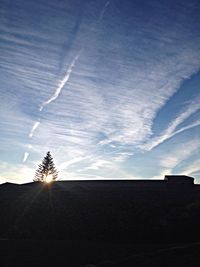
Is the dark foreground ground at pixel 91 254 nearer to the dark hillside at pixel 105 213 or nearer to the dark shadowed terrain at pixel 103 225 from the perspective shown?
the dark shadowed terrain at pixel 103 225

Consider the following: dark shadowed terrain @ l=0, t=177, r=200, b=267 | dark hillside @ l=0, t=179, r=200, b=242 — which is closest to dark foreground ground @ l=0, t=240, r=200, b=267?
dark shadowed terrain @ l=0, t=177, r=200, b=267

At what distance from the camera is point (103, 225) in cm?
2077

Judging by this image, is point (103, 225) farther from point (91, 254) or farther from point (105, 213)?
point (91, 254)

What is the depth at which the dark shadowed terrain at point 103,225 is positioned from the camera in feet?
43.8

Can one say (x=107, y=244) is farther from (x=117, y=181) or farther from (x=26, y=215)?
(x=117, y=181)

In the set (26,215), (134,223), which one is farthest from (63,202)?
(134,223)

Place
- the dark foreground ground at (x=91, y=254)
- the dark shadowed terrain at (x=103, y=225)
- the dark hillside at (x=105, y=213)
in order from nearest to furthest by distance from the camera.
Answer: the dark foreground ground at (x=91, y=254) → the dark shadowed terrain at (x=103, y=225) → the dark hillside at (x=105, y=213)

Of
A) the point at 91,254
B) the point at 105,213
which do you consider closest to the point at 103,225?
the point at 105,213

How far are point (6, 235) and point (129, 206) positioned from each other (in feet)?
37.2

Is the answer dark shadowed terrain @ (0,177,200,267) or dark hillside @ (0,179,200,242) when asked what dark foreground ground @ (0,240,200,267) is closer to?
dark shadowed terrain @ (0,177,200,267)

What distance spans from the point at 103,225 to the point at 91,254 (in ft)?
21.5

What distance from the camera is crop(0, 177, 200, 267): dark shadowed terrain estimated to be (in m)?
13.4

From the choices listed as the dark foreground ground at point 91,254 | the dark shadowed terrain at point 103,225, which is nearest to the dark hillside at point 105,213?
the dark shadowed terrain at point 103,225

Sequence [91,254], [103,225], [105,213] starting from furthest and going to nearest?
[105,213]
[103,225]
[91,254]
